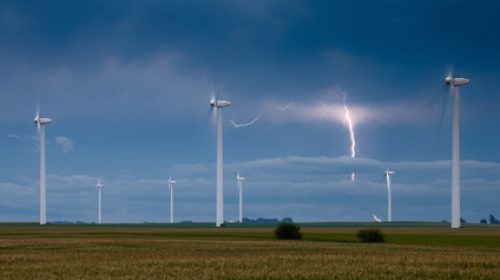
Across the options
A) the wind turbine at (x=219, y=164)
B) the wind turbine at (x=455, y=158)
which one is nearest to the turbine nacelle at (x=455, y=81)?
the wind turbine at (x=455, y=158)

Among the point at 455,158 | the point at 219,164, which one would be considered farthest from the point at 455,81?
the point at 219,164

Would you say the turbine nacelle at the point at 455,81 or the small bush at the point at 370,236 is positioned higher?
the turbine nacelle at the point at 455,81

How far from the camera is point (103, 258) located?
49.2m

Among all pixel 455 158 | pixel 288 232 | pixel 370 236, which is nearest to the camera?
pixel 370 236

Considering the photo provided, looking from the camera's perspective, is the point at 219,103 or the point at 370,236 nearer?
the point at 370,236

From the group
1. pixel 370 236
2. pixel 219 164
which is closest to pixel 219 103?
pixel 219 164

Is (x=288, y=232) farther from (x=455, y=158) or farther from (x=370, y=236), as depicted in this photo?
(x=455, y=158)

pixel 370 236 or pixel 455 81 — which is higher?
pixel 455 81

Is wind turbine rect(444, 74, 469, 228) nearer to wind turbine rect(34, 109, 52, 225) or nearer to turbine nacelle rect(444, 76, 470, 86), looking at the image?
turbine nacelle rect(444, 76, 470, 86)

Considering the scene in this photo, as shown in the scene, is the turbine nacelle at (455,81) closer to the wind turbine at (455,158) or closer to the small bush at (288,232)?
the wind turbine at (455,158)

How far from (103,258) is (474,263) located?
2237 centimetres

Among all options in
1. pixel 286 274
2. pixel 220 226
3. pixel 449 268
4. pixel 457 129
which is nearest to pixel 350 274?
pixel 286 274

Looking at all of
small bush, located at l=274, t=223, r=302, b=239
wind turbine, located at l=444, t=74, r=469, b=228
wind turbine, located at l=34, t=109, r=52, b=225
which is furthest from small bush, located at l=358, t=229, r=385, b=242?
wind turbine, located at l=34, t=109, r=52, b=225

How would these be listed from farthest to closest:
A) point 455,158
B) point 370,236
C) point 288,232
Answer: point 455,158, point 288,232, point 370,236
